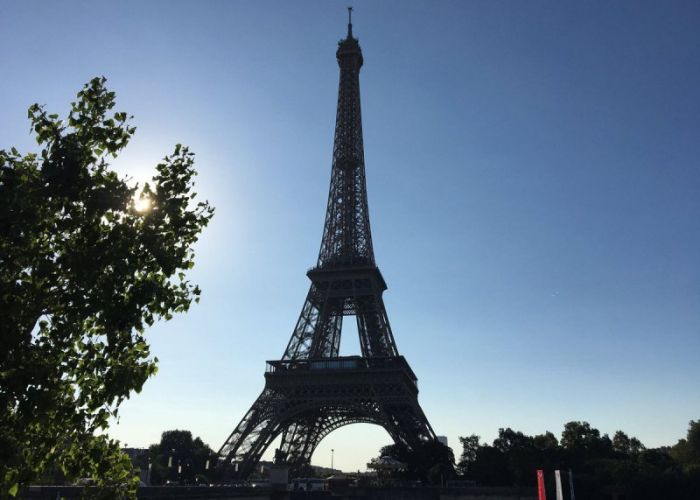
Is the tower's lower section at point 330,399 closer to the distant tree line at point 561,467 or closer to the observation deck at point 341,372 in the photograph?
the observation deck at point 341,372

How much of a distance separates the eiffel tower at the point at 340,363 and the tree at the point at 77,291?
66469mm

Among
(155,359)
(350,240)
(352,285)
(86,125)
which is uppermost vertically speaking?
(350,240)

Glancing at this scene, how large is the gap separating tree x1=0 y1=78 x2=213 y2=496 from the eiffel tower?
66.5 meters

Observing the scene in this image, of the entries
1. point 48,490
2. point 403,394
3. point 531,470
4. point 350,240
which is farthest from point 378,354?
point 48,490

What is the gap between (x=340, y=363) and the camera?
251 ft

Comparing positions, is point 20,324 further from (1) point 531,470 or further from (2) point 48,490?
(1) point 531,470

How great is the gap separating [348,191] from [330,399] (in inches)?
1318

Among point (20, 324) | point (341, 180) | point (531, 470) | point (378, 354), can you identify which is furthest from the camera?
point (341, 180)

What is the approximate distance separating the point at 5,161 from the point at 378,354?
250 ft

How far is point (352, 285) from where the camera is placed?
82.8m

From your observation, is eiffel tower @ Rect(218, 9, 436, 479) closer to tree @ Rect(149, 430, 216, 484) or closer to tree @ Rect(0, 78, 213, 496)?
tree @ Rect(149, 430, 216, 484)

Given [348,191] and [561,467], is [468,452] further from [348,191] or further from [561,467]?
[348,191]

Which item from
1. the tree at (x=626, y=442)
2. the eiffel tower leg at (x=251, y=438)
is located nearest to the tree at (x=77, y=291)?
the eiffel tower leg at (x=251, y=438)

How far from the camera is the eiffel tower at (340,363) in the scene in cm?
7375
